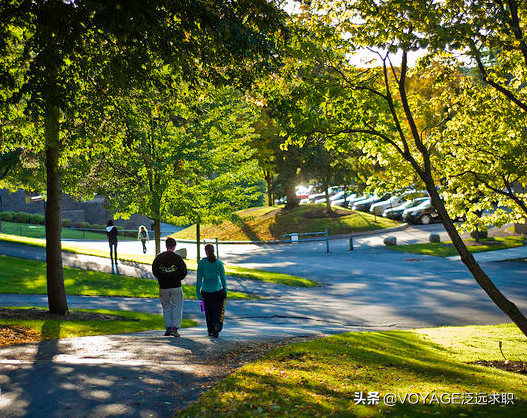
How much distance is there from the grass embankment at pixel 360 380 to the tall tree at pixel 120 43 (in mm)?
4875

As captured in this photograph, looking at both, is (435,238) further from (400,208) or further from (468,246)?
(400,208)

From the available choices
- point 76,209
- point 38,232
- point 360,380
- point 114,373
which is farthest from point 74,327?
point 76,209

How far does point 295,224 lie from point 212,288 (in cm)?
3240

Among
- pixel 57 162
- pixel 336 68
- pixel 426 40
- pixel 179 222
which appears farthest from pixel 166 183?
pixel 426 40

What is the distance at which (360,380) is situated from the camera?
711 centimetres

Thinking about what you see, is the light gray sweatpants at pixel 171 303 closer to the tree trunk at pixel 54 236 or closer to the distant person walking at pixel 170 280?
the distant person walking at pixel 170 280

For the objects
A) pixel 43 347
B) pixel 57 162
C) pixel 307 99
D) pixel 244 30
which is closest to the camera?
pixel 244 30

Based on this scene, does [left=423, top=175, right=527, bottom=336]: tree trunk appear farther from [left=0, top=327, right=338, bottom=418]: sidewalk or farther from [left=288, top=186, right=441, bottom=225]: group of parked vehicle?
[left=288, top=186, right=441, bottom=225]: group of parked vehicle

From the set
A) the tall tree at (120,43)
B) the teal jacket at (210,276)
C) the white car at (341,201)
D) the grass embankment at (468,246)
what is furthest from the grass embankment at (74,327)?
the white car at (341,201)

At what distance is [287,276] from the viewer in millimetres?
22359

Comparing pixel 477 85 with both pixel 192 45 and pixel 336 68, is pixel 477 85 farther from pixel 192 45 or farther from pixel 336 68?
pixel 192 45

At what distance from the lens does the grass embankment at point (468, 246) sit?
2834 cm

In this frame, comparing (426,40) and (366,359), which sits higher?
(426,40)

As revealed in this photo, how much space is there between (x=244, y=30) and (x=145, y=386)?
561 centimetres
